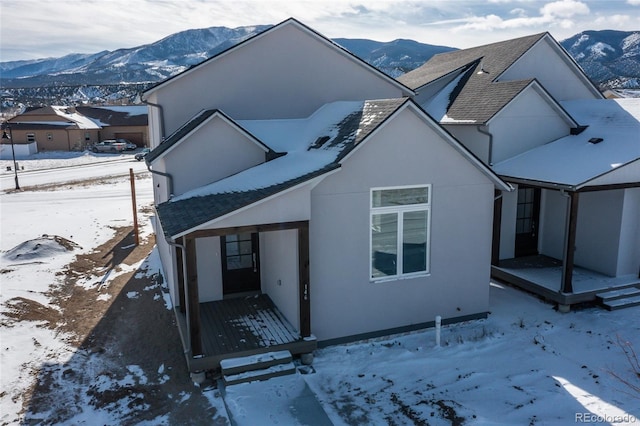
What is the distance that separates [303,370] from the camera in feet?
27.5

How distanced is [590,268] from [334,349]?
7.78m

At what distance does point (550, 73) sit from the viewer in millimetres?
16188

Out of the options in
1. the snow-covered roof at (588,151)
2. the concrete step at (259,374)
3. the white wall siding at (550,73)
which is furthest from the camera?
the white wall siding at (550,73)

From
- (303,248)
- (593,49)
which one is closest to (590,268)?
(303,248)

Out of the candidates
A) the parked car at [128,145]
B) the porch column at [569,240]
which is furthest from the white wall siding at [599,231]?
the parked car at [128,145]

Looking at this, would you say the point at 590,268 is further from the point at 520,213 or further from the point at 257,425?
the point at 257,425

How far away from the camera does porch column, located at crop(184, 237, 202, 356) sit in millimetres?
7910

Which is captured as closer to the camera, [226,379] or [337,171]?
[226,379]

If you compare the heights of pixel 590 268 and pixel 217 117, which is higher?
pixel 217 117

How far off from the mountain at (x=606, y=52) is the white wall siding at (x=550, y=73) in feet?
395

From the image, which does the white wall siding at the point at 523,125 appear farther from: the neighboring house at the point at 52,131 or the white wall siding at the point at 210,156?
the neighboring house at the point at 52,131

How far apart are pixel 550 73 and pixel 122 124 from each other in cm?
4809

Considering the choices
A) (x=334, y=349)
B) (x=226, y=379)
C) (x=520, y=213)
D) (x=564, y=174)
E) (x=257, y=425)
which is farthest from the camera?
(x=520, y=213)

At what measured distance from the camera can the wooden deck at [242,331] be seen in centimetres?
829
